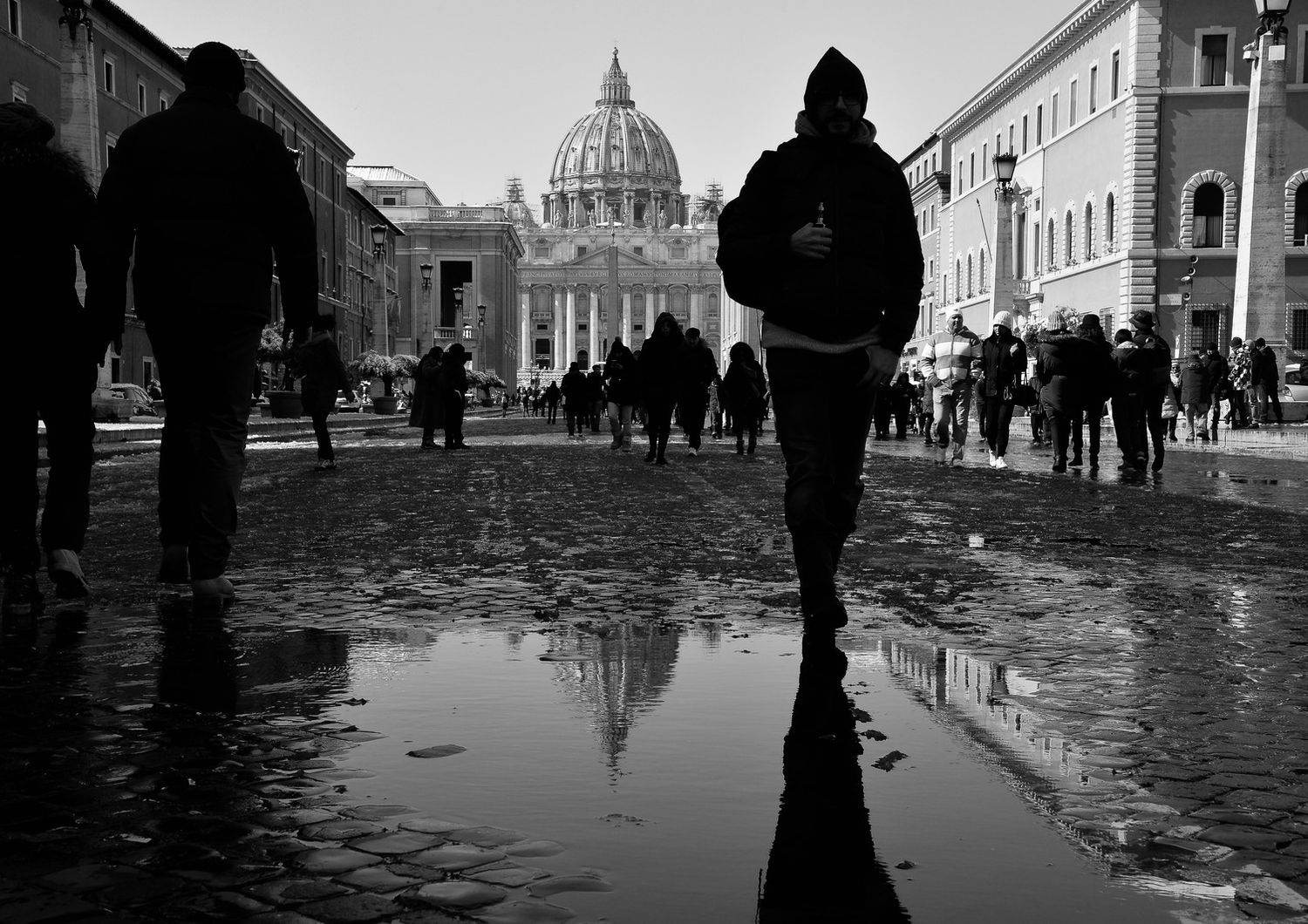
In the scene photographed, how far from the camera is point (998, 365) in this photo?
16578 mm

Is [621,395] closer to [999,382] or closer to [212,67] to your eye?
[999,382]

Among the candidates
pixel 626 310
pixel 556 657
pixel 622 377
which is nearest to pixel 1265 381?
pixel 622 377

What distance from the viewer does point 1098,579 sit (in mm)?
6320

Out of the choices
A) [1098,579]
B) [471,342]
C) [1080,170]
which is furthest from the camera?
[471,342]

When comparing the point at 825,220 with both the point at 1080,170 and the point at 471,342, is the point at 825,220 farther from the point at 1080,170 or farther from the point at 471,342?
the point at 471,342

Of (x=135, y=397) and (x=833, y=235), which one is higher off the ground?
(x=833, y=235)

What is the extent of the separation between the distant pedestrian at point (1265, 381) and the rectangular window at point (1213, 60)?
1475 centimetres

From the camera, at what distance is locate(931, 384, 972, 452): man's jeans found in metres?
16.6

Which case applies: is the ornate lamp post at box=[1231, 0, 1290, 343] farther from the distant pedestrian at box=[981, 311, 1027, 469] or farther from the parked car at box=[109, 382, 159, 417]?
the parked car at box=[109, 382, 159, 417]

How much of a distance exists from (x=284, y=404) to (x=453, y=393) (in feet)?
69.2

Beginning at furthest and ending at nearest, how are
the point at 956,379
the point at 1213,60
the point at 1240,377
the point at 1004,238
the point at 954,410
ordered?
the point at 1213,60, the point at 1004,238, the point at 1240,377, the point at 954,410, the point at 956,379

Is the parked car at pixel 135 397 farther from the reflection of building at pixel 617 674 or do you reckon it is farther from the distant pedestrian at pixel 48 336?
the reflection of building at pixel 617 674

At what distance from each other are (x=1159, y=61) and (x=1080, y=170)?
579cm

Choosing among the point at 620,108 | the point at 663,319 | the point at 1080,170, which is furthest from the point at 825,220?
the point at 620,108
